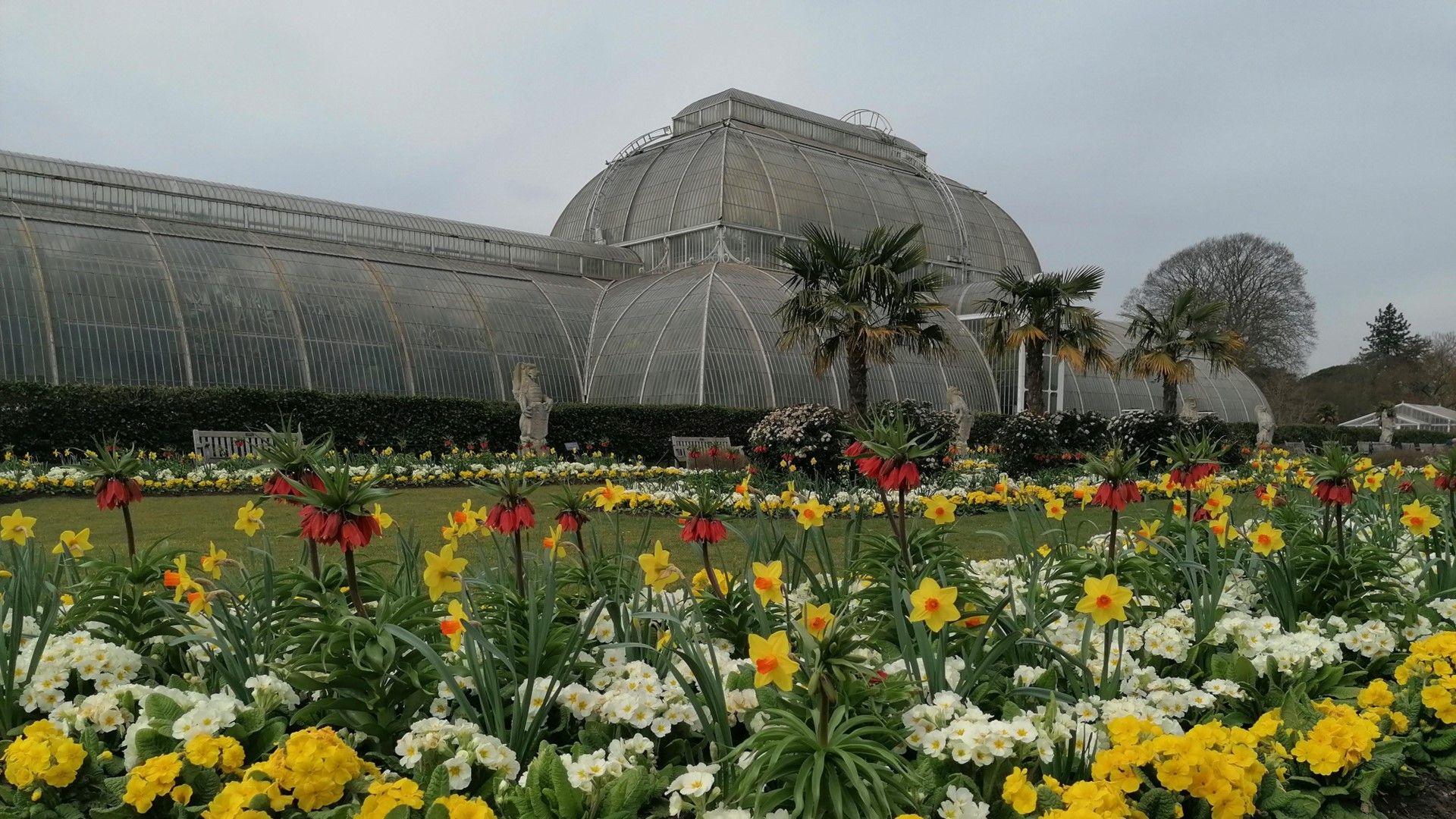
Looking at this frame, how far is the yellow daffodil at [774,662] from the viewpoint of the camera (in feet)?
6.15

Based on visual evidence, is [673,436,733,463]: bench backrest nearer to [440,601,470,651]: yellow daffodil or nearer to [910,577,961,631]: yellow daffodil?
[440,601,470,651]: yellow daffodil

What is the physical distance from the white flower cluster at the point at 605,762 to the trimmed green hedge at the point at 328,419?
1146 cm

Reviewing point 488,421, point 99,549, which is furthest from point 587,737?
point 488,421

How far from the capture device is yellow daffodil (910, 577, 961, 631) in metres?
2.24

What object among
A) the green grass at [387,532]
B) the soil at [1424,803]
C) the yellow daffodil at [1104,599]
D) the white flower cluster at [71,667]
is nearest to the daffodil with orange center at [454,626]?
the white flower cluster at [71,667]

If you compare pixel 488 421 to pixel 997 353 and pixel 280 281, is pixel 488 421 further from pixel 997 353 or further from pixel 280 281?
pixel 997 353

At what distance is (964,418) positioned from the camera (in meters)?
20.1

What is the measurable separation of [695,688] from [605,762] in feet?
1.48

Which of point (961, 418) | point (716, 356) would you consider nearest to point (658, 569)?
point (961, 418)

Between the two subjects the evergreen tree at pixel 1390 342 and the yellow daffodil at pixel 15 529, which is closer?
the yellow daffodil at pixel 15 529

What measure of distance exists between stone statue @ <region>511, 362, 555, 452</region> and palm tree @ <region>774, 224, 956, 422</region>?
205 inches

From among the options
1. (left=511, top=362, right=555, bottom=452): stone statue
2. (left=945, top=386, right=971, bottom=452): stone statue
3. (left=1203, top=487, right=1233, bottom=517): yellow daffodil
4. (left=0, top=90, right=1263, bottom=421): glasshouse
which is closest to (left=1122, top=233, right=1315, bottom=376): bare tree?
(left=0, top=90, right=1263, bottom=421): glasshouse

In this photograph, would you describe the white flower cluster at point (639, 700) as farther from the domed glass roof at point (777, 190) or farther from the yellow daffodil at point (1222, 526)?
the domed glass roof at point (777, 190)

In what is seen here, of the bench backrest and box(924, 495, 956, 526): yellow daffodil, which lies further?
the bench backrest
